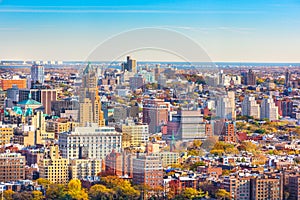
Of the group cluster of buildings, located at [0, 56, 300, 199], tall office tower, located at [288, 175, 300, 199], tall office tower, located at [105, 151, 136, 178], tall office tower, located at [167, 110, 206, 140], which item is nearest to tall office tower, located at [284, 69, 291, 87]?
cluster of buildings, located at [0, 56, 300, 199]

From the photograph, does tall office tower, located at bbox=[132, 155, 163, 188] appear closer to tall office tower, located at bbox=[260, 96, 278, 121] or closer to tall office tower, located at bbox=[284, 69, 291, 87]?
tall office tower, located at bbox=[260, 96, 278, 121]

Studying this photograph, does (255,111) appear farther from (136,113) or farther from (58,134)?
(58,134)

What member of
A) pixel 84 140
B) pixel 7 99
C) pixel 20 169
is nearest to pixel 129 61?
pixel 7 99

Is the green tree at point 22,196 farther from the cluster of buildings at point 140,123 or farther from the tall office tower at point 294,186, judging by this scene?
the tall office tower at point 294,186

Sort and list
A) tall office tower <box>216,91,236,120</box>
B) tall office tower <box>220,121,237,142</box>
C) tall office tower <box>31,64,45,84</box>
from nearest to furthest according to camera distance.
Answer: tall office tower <box>220,121,237,142</box> < tall office tower <box>216,91,236,120</box> < tall office tower <box>31,64,45,84</box>

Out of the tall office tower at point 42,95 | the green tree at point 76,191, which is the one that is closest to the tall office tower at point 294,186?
the green tree at point 76,191

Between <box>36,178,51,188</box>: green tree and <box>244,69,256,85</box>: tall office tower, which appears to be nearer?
<box>36,178,51,188</box>: green tree
